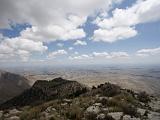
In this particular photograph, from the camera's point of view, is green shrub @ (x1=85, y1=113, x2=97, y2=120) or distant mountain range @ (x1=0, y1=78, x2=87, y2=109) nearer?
green shrub @ (x1=85, y1=113, x2=97, y2=120)

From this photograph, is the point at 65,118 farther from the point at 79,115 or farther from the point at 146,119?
the point at 146,119

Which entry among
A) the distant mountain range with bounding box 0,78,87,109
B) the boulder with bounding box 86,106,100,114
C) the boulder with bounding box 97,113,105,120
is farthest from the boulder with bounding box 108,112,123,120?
the distant mountain range with bounding box 0,78,87,109

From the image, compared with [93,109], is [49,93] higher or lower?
lower

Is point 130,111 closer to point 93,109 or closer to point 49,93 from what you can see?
point 93,109

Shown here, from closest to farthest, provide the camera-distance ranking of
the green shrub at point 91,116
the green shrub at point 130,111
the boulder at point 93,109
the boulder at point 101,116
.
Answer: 1. the boulder at point 101,116
2. the green shrub at point 91,116
3. the green shrub at point 130,111
4. the boulder at point 93,109

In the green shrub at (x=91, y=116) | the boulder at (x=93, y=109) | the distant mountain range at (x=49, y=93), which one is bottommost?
the distant mountain range at (x=49, y=93)

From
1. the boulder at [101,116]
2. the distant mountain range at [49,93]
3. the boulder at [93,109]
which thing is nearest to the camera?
the boulder at [101,116]

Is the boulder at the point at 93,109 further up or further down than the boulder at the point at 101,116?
further up

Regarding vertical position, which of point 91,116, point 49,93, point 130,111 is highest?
point 130,111

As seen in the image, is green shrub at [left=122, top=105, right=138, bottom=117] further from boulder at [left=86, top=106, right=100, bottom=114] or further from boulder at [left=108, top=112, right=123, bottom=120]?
boulder at [left=86, top=106, right=100, bottom=114]

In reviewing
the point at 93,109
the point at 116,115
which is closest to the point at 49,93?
the point at 93,109

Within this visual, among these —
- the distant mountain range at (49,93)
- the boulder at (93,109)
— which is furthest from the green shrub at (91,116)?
the distant mountain range at (49,93)

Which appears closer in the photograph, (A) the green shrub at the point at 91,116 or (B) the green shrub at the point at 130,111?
(A) the green shrub at the point at 91,116

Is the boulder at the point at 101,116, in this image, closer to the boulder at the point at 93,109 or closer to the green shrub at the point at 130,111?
the boulder at the point at 93,109
